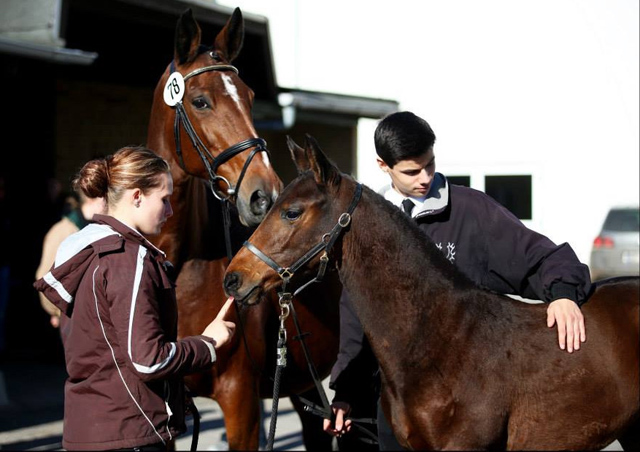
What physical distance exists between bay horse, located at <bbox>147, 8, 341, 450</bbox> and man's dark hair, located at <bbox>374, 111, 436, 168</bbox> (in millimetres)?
674

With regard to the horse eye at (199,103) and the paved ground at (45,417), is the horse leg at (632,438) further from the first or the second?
the paved ground at (45,417)

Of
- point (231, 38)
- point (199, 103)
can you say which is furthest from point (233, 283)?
point (231, 38)

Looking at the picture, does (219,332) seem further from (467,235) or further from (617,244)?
(617,244)

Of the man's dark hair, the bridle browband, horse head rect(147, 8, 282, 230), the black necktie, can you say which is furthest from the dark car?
the bridle browband

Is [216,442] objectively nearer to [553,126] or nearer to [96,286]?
[96,286]

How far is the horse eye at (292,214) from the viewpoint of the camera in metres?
2.88

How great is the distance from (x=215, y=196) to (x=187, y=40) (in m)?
0.79

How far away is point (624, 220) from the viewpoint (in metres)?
11.2

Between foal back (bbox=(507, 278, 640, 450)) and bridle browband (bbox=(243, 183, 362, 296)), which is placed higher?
bridle browband (bbox=(243, 183, 362, 296))

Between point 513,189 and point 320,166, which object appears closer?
point 320,166

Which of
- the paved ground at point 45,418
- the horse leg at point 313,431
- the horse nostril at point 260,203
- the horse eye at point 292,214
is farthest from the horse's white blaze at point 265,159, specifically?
the paved ground at point 45,418

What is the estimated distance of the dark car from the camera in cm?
1118

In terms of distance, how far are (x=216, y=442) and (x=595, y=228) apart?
7375 mm

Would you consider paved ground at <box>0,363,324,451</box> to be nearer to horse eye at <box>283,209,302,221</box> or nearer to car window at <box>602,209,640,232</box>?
horse eye at <box>283,209,302,221</box>
